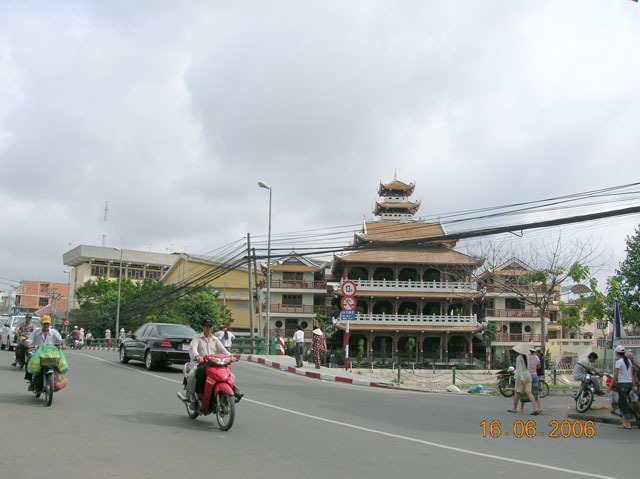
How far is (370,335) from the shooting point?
46875 mm

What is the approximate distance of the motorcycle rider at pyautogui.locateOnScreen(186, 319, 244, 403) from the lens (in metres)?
8.45

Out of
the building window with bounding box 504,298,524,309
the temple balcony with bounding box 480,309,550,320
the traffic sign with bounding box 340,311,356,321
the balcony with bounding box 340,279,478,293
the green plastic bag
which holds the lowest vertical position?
the green plastic bag

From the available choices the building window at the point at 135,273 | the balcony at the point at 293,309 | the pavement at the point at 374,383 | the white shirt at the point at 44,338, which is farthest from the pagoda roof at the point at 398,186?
the building window at the point at 135,273

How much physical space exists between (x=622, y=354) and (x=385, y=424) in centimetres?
528

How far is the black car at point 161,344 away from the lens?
16.1 m

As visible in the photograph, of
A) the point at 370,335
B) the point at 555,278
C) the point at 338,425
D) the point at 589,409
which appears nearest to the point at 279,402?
the point at 338,425

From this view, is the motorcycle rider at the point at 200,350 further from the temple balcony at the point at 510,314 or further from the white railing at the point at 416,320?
the temple balcony at the point at 510,314

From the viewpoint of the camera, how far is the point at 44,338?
10.5 meters

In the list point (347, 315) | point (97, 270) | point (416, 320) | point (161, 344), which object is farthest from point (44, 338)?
point (97, 270)

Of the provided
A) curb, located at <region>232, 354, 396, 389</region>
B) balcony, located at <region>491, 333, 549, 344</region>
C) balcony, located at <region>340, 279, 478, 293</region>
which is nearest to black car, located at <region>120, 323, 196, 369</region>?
curb, located at <region>232, 354, 396, 389</region>

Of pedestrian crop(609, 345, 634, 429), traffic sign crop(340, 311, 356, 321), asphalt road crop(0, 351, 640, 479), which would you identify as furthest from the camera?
traffic sign crop(340, 311, 356, 321)

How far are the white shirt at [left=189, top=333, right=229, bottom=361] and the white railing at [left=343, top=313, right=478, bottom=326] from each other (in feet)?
124

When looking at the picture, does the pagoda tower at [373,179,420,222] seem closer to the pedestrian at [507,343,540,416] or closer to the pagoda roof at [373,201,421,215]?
the pagoda roof at [373,201,421,215]

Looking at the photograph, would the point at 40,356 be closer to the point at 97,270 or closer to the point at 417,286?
the point at 417,286
